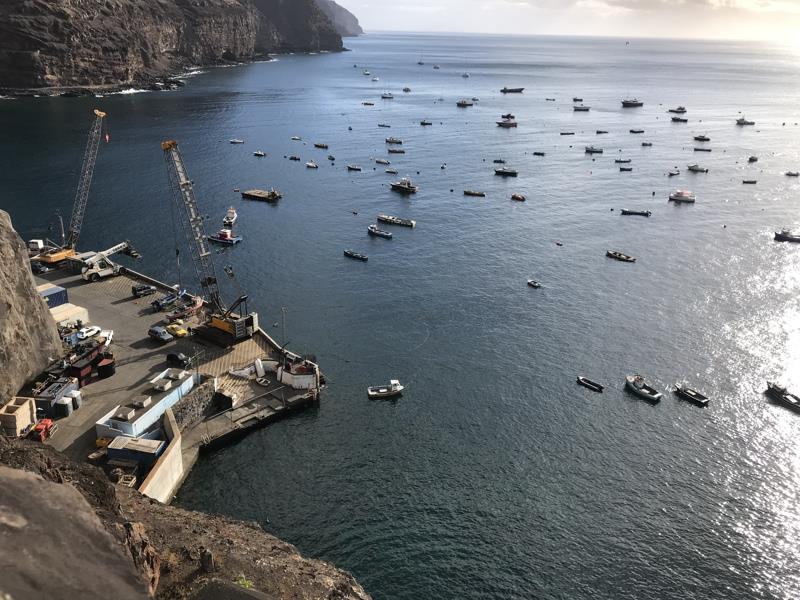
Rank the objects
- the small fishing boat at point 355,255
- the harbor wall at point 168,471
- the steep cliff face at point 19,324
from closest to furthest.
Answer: the harbor wall at point 168,471, the steep cliff face at point 19,324, the small fishing boat at point 355,255

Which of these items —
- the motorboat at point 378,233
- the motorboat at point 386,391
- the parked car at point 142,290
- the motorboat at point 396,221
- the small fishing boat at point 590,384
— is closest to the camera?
the motorboat at point 386,391

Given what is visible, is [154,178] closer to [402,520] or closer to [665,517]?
[402,520]

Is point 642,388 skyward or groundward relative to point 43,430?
groundward

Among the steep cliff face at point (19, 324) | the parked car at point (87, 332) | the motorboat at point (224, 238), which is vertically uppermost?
the steep cliff face at point (19, 324)

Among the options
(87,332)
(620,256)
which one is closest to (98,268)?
(87,332)

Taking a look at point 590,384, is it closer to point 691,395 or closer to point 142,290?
point 691,395

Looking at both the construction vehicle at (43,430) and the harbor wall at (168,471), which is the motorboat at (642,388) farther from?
the construction vehicle at (43,430)

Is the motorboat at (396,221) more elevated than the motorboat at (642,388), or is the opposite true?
the motorboat at (396,221)

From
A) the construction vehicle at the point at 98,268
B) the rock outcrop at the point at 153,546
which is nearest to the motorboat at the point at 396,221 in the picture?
the construction vehicle at the point at 98,268

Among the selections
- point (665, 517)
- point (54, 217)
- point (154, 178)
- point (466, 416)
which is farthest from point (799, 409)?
point (154, 178)
